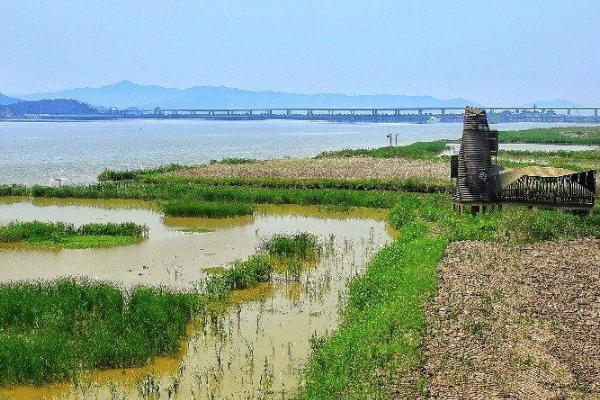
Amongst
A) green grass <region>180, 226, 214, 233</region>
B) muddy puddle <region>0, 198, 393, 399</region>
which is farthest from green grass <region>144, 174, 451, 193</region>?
green grass <region>180, 226, 214, 233</region>

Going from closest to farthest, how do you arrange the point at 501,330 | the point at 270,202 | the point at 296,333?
the point at 501,330 → the point at 296,333 → the point at 270,202

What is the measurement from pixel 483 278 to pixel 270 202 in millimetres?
16987

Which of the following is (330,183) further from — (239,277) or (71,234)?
(239,277)

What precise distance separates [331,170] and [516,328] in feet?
94.0

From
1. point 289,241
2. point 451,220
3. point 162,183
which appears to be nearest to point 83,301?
point 289,241

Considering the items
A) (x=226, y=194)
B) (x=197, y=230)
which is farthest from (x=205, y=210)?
(x=226, y=194)

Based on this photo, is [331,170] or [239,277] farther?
[331,170]

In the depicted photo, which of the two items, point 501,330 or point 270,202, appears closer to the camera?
point 501,330

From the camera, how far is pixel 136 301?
1283 centimetres

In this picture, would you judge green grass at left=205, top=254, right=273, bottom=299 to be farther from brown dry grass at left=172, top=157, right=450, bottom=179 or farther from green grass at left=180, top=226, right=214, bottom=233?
brown dry grass at left=172, top=157, right=450, bottom=179

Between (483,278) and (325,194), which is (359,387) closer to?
(483,278)

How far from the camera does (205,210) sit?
2572 cm

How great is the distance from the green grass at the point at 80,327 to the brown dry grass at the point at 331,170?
23.2 metres

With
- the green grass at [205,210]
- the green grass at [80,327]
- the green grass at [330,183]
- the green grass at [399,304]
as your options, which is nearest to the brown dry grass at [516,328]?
the green grass at [399,304]
